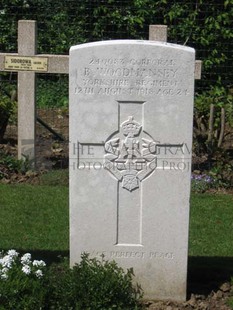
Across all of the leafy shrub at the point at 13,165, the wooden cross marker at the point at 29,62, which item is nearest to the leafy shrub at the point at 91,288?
the leafy shrub at the point at 13,165

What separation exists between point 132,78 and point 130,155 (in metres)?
0.54

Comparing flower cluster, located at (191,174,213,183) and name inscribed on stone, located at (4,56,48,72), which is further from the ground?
name inscribed on stone, located at (4,56,48,72)

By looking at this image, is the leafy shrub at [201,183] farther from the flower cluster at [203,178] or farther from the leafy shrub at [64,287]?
the leafy shrub at [64,287]

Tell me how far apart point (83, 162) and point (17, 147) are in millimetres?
4394


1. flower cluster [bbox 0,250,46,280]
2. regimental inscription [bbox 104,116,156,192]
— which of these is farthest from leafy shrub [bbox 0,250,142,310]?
regimental inscription [bbox 104,116,156,192]

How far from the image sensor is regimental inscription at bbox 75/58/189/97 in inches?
227

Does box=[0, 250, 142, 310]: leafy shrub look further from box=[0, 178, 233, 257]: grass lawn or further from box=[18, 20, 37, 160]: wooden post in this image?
box=[18, 20, 37, 160]: wooden post

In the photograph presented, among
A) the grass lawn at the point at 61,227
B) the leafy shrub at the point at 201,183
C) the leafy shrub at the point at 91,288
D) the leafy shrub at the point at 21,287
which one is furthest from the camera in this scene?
the leafy shrub at the point at 201,183

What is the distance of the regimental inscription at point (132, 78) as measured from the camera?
19.0ft

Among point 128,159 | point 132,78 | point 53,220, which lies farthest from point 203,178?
point 132,78

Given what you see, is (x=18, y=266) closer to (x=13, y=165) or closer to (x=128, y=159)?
(x=128, y=159)

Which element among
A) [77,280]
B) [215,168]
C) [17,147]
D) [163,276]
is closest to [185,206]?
[163,276]

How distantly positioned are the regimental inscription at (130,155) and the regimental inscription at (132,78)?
23 cm

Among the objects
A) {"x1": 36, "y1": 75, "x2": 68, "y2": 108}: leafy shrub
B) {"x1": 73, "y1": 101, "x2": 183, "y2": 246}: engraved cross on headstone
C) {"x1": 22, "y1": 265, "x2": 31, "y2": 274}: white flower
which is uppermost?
{"x1": 36, "y1": 75, "x2": 68, "y2": 108}: leafy shrub
